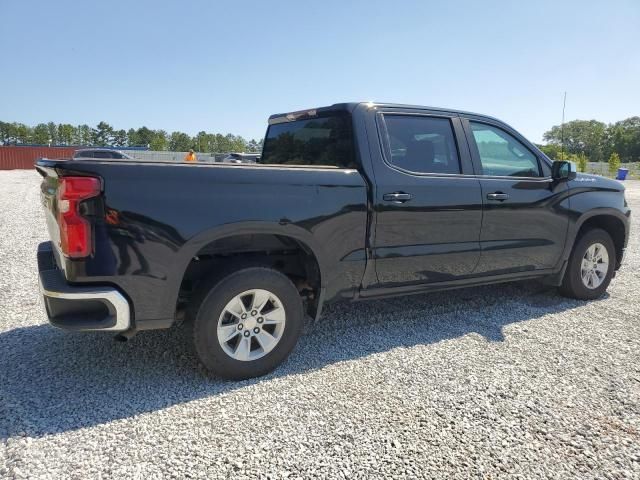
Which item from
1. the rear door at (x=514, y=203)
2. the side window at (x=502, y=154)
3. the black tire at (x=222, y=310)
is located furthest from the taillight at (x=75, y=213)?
the side window at (x=502, y=154)

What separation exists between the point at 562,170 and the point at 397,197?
2.05 meters

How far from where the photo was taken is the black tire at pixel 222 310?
290 cm

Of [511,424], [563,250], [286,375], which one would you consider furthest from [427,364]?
[563,250]

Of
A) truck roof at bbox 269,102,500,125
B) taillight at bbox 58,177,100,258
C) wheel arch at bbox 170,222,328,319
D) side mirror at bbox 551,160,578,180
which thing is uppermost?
truck roof at bbox 269,102,500,125

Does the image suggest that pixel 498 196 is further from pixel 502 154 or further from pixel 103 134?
pixel 103 134

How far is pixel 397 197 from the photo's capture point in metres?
3.50

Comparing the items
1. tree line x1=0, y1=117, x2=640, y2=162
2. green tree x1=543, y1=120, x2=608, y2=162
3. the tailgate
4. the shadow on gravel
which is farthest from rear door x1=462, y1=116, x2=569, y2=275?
green tree x1=543, y1=120, x2=608, y2=162

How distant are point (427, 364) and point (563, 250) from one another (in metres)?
2.29

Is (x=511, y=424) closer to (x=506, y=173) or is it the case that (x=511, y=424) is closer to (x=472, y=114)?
(x=506, y=173)

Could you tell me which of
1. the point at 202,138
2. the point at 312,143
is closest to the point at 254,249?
the point at 312,143

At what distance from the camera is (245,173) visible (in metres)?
2.91

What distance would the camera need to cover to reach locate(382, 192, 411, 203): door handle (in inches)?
136

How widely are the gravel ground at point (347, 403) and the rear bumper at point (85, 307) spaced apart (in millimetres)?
513

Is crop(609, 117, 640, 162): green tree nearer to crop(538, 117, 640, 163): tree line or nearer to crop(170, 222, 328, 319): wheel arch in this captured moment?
crop(538, 117, 640, 163): tree line
